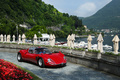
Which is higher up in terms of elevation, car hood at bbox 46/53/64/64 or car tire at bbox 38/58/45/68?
car hood at bbox 46/53/64/64

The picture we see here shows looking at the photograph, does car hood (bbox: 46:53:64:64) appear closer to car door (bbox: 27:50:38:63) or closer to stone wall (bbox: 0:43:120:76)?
car door (bbox: 27:50:38:63)

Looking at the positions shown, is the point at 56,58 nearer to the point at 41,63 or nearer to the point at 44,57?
the point at 44,57

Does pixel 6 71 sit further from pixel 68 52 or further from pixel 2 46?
pixel 2 46

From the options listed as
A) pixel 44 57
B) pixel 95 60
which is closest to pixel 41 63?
pixel 44 57

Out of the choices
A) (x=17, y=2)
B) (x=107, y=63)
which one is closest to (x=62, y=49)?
(x=107, y=63)

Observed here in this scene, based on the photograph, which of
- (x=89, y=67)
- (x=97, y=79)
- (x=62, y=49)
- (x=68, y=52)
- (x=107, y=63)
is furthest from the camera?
(x=62, y=49)

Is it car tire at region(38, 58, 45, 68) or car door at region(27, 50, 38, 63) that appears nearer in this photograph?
car tire at region(38, 58, 45, 68)

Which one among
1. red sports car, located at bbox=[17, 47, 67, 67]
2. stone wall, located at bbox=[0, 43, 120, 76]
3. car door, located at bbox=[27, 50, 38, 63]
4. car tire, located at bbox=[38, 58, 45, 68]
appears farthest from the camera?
car door, located at bbox=[27, 50, 38, 63]

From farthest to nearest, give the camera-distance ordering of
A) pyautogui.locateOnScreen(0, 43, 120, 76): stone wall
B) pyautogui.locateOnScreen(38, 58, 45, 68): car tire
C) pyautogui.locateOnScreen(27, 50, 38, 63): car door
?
pyautogui.locateOnScreen(27, 50, 38, 63): car door → pyautogui.locateOnScreen(38, 58, 45, 68): car tire → pyautogui.locateOnScreen(0, 43, 120, 76): stone wall

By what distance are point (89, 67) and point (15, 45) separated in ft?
51.3

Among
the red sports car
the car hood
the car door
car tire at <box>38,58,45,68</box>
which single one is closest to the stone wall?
the red sports car

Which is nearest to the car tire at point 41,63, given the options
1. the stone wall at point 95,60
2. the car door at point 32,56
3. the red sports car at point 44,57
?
the red sports car at point 44,57

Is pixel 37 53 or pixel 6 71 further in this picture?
pixel 37 53

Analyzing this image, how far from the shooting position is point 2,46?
87.7 feet
